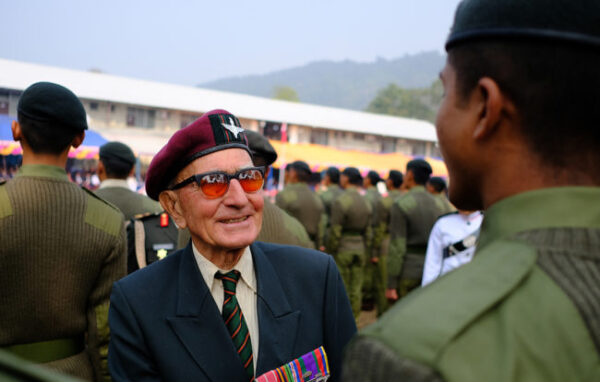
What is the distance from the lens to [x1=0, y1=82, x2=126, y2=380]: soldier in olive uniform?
8.07 ft

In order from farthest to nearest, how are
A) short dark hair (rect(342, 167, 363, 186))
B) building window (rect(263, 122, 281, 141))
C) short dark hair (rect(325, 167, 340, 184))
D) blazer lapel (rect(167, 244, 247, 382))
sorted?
building window (rect(263, 122, 281, 141)) < short dark hair (rect(325, 167, 340, 184)) < short dark hair (rect(342, 167, 363, 186)) < blazer lapel (rect(167, 244, 247, 382))

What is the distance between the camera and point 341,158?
31078 millimetres

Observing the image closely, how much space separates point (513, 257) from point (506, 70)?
1.11ft

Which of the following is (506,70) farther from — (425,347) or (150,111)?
(150,111)

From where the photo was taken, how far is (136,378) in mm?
1666

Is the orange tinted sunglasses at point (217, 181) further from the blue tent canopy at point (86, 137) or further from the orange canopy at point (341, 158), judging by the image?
the orange canopy at point (341, 158)

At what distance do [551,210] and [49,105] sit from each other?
2533 millimetres

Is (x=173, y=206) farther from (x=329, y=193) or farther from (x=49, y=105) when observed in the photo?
(x=329, y=193)

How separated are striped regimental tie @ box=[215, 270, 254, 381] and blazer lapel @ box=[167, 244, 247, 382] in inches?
1.7

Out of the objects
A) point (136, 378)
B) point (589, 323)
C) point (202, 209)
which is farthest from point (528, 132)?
point (136, 378)

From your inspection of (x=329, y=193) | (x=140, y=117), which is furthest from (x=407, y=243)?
(x=140, y=117)

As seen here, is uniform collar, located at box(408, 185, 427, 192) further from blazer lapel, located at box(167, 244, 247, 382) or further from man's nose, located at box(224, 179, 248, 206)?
blazer lapel, located at box(167, 244, 247, 382)

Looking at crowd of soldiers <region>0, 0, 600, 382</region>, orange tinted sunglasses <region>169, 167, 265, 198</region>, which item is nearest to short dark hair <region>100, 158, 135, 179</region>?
crowd of soldiers <region>0, 0, 600, 382</region>

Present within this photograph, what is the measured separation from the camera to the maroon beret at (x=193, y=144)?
189cm
